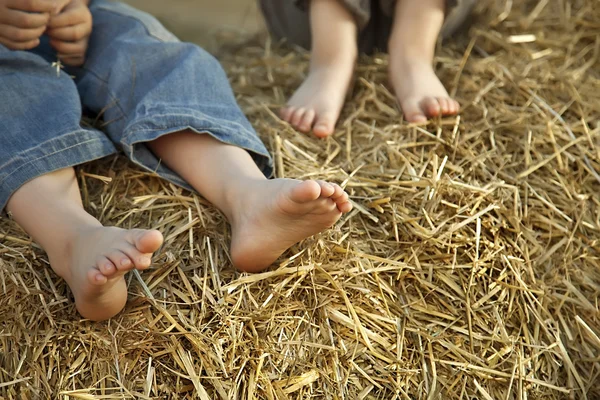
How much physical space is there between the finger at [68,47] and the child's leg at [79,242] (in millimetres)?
306

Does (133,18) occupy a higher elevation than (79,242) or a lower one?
higher

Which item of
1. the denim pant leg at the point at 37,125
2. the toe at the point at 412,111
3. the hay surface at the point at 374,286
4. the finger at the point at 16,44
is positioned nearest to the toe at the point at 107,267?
the hay surface at the point at 374,286

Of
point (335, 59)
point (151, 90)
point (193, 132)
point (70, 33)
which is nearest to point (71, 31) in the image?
point (70, 33)

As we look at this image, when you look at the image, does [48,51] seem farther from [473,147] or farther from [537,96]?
[537,96]

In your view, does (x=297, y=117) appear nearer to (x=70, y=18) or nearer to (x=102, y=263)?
(x=70, y=18)

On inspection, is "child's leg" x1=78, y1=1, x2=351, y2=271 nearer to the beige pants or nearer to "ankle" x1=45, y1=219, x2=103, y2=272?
"ankle" x1=45, y1=219, x2=103, y2=272

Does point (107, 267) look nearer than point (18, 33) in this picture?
Yes

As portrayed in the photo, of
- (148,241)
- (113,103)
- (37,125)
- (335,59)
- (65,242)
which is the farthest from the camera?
(335,59)

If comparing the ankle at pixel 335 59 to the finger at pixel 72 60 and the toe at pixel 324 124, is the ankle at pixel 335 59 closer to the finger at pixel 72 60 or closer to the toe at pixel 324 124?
the toe at pixel 324 124

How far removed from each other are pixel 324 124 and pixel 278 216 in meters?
0.42

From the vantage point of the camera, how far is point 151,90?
1.20m

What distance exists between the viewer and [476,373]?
3.36 feet

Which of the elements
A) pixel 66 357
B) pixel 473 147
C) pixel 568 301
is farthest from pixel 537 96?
pixel 66 357

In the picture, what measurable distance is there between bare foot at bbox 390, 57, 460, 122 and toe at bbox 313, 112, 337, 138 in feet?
0.51
